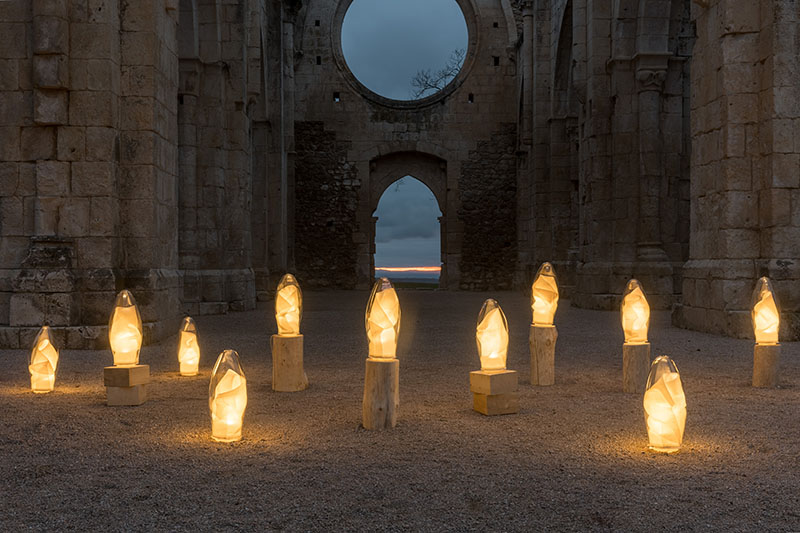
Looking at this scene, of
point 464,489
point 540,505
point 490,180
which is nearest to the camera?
point 540,505

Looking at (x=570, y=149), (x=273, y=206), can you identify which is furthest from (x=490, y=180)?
(x=273, y=206)

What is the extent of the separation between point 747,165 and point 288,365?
592 cm

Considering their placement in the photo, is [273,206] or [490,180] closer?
[273,206]

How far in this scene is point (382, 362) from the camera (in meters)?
3.59

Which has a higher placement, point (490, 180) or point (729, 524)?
point (490, 180)

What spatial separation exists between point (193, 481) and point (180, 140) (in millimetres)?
9179

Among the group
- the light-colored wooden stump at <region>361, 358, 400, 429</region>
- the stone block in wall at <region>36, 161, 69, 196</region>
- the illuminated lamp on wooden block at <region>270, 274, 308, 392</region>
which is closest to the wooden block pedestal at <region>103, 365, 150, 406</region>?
the illuminated lamp on wooden block at <region>270, 274, 308, 392</region>

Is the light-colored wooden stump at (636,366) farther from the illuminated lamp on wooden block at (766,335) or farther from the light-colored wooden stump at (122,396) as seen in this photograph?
the light-colored wooden stump at (122,396)

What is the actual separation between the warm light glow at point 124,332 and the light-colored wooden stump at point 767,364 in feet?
14.0

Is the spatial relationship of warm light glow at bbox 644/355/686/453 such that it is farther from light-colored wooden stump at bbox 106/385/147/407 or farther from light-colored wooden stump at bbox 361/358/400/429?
light-colored wooden stump at bbox 106/385/147/407

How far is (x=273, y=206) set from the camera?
1628 cm

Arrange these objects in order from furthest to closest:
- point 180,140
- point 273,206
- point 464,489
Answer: point 273,206 → point 180,140 → point 464,489

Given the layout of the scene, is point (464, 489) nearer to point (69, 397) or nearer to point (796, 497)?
point (796, 497)

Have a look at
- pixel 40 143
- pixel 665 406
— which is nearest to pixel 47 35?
pixel 40 143
